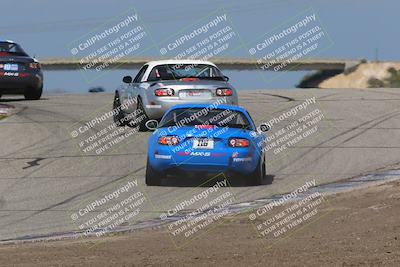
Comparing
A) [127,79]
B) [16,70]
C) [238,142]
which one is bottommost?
[238,142]

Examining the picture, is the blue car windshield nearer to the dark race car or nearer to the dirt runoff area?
the dirt runoff area

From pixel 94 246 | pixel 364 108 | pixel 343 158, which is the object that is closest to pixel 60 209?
pixel 94 246

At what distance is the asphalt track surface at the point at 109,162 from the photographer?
12.6m

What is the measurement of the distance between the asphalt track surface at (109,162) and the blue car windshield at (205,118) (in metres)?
0.86

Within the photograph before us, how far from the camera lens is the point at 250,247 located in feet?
30.0

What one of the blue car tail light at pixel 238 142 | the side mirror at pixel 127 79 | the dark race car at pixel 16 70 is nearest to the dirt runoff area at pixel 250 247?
the blue car tail light at pixel 238 142

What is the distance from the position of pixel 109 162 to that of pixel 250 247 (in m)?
7.47

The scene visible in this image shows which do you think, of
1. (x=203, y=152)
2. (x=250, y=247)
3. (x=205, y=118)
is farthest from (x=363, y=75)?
(x=250, y=247)

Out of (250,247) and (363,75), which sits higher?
(250,247)

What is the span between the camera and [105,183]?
14453 mm

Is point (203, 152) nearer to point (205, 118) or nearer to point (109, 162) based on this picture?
point (205, 118)

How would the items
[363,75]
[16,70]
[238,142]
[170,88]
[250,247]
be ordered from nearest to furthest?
[250,247], [238,142], [170,88], [16,70], [363,75]

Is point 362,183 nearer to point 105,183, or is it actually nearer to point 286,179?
point 286,179

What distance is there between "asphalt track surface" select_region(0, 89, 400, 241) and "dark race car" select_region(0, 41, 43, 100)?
2.63ft
